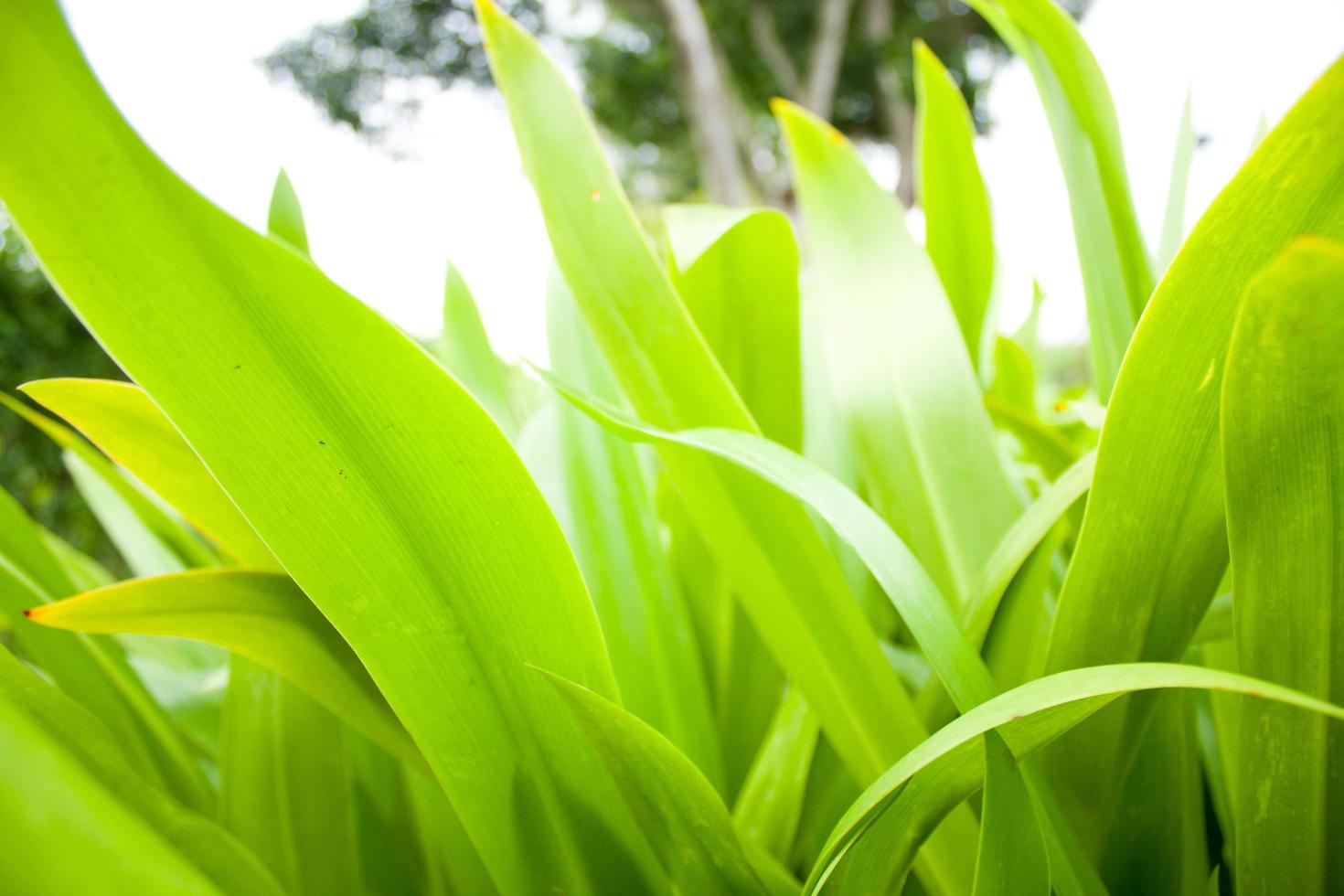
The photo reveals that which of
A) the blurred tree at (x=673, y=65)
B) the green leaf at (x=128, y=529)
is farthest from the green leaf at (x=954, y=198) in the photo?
the blurred tree at (x=673, y=65)

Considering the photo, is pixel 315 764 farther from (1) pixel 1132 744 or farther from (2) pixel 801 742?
(1) pixel 1132 744

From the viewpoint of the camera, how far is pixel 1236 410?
17cm

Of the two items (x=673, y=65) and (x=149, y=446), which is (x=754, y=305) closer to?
(x=149, y=446)

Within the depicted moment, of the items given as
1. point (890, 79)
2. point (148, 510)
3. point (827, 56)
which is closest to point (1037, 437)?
point (148, 510)

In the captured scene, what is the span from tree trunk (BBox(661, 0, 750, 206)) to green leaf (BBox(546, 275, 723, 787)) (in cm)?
335

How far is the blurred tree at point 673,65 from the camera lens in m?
5.87

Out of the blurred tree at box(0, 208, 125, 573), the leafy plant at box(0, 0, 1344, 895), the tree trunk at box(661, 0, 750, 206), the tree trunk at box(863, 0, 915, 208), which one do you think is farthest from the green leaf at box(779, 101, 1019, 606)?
the tree trunk at box(863, 0, 915, 208)

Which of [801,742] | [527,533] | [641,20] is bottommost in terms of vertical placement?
[801,742]

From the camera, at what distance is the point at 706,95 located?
3.54 metres

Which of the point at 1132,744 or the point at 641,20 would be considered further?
the point at 641,20

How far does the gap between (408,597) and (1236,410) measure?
7.7 inches

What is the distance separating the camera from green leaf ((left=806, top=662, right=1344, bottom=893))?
16 cm

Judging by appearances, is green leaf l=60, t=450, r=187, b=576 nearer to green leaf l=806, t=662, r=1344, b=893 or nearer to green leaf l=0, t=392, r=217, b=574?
green leaf l=0, t=392, r=217, b=574

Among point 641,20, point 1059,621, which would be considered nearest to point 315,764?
point 1059,621
